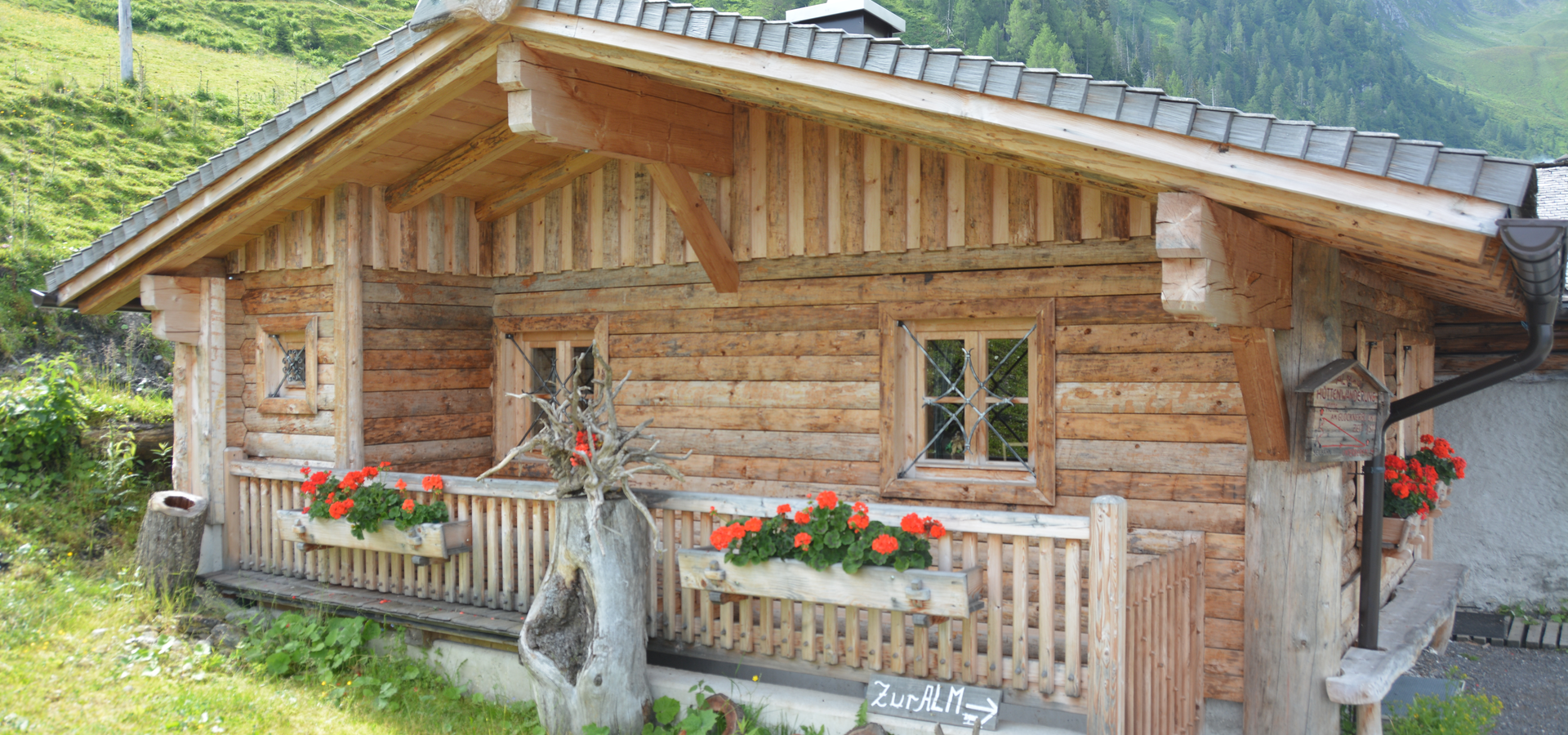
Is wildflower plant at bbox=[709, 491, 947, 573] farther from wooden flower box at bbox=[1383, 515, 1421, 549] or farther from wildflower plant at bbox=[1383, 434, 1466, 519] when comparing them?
wooden flower box at bbox=[1383, 515, 1421, 549]

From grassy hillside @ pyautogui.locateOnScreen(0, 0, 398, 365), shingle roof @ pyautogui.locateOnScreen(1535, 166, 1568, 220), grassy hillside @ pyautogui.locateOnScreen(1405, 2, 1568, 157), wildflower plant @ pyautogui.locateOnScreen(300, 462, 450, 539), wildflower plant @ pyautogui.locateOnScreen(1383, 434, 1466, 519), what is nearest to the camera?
wildflower plant @ pyautogui.locateOnScreen(1383, 434, 1466, 519)

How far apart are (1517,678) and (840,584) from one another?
694 cm

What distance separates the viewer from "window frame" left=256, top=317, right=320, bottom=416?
7789 mm

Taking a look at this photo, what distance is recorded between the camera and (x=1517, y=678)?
8.19 metres

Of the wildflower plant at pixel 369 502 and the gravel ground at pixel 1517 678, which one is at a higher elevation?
the wildflower plant at pixel 369 502

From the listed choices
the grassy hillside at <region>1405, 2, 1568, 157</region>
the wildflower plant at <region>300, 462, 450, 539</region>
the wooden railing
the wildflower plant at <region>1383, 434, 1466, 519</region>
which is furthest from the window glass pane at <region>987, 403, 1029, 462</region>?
the grassy hillside at <region>1405, 2, 1568, 157</region>

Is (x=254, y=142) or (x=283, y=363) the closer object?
(x=254, y=142)

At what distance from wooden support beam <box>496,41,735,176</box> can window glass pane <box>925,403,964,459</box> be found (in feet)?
7.09

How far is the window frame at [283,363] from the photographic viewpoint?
25.6 feet

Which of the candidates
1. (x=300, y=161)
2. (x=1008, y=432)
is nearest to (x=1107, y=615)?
(x=1008, y=432)

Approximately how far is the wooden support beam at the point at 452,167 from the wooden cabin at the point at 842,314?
0.03m

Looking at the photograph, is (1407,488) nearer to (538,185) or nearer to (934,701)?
(934,701)

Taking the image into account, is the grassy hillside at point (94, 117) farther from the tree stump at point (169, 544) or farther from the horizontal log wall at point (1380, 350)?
the horizontal log wall at point (1380, 350)

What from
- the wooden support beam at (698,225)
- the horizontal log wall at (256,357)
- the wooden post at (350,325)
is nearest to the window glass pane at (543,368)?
the wooden post at (350,325)
